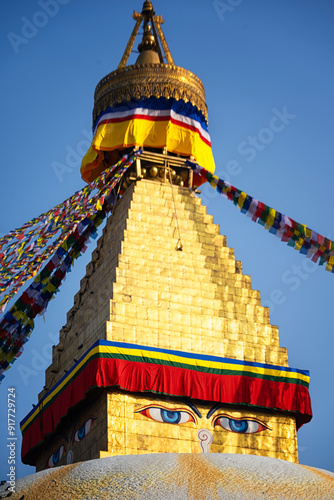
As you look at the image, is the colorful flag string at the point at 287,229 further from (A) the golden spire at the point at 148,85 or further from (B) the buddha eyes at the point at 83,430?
(B) the buddha eyes at the point at 83,430

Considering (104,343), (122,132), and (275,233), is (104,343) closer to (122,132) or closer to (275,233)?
(275,233)

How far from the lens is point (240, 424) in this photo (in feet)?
53.4

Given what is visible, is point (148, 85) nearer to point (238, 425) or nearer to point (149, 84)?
point (149, 84)

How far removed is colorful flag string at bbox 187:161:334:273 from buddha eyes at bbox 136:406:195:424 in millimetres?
3829

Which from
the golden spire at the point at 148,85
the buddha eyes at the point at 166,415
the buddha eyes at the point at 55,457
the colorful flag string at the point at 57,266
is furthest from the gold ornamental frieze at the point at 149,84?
the buddha eyes at the point at 55,457

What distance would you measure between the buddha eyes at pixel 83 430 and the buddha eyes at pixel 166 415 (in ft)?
3.07

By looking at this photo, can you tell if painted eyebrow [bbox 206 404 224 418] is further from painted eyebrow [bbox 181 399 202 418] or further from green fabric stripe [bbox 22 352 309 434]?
green fabric stripe [bbox 22 352 309 434]

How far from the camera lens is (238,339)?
56.0 ft

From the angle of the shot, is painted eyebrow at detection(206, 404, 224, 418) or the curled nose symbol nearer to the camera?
the curled nose symbol

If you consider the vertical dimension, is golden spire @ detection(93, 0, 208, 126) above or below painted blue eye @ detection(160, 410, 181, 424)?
above

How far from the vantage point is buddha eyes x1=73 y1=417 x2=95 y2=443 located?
16.0 m

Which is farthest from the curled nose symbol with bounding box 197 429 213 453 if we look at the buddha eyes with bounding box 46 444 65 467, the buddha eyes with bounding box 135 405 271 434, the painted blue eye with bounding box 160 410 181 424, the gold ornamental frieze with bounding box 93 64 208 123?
the gold ornamental frieze with bounding box 93 64 208 123

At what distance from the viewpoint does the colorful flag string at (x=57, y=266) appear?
16938 mm

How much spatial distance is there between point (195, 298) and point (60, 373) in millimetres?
3025
